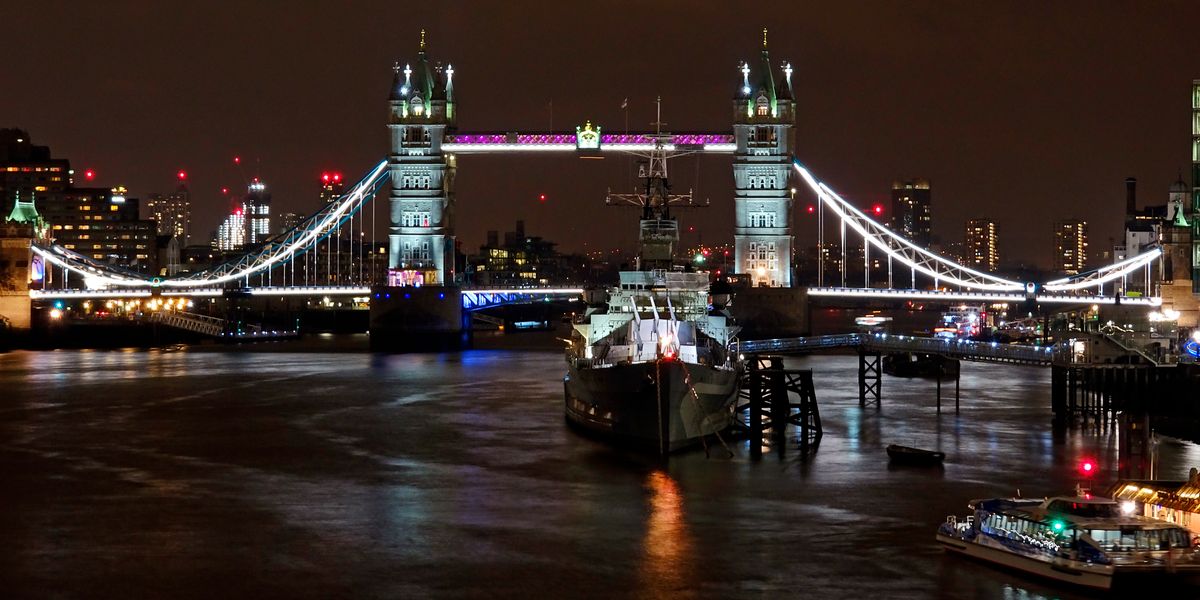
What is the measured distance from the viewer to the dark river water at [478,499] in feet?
86.3

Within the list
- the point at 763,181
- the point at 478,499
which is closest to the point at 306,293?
the point at 763,181

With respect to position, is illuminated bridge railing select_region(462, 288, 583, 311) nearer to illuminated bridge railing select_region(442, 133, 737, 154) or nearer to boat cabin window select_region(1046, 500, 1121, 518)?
illuminated bridge railing select_region(442, 133, 737, 154)

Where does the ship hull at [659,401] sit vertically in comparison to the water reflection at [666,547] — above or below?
above

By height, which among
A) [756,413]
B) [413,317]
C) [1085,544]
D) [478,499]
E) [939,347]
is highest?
[413,317]

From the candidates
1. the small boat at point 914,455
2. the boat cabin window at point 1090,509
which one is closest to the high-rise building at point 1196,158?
the small boat at point 914,455

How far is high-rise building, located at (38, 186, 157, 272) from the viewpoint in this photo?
164 m

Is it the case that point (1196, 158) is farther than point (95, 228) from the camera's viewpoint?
No

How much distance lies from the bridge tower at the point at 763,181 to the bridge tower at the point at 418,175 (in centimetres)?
1801

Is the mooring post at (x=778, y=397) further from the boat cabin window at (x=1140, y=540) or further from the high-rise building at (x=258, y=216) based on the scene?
the high-rise building at (x=258, y=216)

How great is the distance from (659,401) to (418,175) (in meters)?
61.4

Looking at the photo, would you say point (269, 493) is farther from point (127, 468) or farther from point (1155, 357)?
point (1155, 357)

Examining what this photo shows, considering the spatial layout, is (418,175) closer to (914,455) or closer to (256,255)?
(256,255)

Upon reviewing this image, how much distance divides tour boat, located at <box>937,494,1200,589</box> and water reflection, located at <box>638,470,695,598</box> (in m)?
4.96

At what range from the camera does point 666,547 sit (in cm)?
2877
